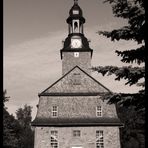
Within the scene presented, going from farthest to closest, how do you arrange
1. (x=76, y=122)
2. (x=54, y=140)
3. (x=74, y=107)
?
1. (x=74, y=107)
2. (x=76, y=122)
3. (x=54, y=140)

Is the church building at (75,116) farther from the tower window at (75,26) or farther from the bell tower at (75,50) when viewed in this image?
the tower window at (75,26)

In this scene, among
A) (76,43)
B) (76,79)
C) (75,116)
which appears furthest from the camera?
(76,43)

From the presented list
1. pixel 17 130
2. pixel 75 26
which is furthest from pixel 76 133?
pixel 17 130

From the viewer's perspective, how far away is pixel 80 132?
3189 centimetres

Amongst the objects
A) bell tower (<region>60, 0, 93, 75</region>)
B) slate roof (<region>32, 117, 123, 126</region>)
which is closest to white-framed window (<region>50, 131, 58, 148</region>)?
slate roof (<region>32, 117, 123, 126</region>)

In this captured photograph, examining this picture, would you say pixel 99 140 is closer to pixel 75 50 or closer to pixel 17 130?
pixel 75 50

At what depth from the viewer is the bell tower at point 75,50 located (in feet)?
143

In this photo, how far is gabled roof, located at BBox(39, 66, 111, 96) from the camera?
33.9 metres

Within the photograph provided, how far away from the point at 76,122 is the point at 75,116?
881 mm

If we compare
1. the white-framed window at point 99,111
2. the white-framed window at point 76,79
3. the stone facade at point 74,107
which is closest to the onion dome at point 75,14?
the white-framed window at point 76,79

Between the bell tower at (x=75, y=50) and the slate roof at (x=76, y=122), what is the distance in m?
12.1

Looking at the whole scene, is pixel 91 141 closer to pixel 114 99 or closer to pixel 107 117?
pixel 107 117

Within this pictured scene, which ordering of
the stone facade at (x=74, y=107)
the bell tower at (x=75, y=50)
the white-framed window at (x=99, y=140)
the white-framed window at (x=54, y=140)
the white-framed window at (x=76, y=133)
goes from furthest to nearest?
the bell tower at (x=75, y=50)
the stone facade at (x=74, y=107)
the white-framed window at (x=76, y=133)
the white-framed window at (x=99, y=140)
the white-framed window at (x=54, y=140)

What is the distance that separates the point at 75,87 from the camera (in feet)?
113
